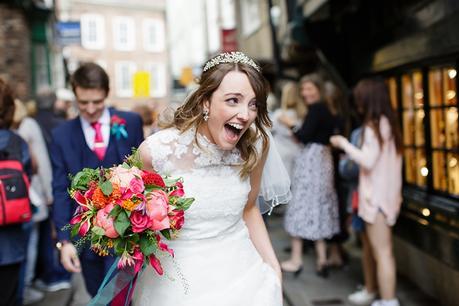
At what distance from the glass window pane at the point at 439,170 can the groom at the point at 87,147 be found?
3098mm

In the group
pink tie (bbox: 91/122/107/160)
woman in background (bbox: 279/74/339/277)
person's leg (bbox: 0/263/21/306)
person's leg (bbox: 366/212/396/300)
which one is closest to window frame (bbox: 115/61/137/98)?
woman in background (bbox: 279/74/339/277)

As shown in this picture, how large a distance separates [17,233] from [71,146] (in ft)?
2.52

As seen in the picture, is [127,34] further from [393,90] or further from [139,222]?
[139,222]

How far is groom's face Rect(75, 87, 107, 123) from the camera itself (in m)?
3.82

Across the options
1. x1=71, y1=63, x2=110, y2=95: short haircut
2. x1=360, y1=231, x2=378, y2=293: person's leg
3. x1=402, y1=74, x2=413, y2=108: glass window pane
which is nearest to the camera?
x1=71, y1=63, x2=110, y2=95: short haircut

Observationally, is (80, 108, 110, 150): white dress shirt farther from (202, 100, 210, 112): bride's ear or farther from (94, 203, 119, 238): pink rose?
(94, 203, 119, 238): pink rose

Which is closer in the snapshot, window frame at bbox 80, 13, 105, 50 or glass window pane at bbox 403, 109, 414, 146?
glass window pane at bbox 403, 109, 414, 146

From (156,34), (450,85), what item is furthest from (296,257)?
(156,34)

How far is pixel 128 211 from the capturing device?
7.57 feet

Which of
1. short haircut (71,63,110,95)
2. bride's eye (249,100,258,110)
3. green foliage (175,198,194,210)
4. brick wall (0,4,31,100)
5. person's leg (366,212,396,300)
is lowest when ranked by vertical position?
person's leg (366,212,396,300)

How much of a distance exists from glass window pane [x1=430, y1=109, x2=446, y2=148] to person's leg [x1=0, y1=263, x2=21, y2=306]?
383 cm

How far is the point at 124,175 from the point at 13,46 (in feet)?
35.4

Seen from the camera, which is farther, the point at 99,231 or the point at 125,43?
the point at 125,43

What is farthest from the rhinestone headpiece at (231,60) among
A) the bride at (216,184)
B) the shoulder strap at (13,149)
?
the shoulder strap at (13,149)
